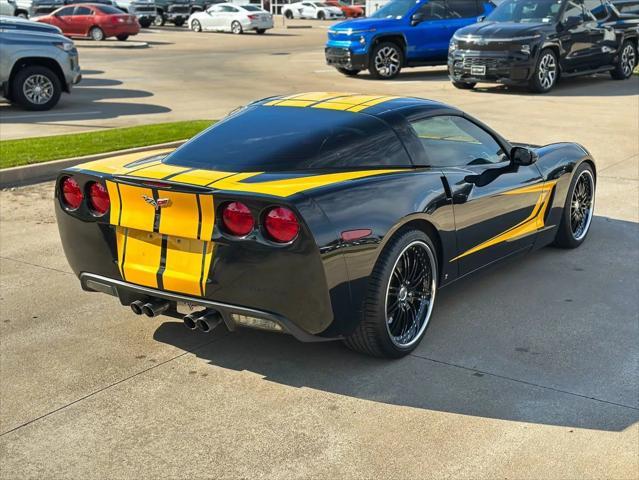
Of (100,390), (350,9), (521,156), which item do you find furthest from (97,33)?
(100,390)

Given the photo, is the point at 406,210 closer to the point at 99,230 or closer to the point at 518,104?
the point at 99,230

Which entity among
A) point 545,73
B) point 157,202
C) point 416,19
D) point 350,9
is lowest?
point 350,9

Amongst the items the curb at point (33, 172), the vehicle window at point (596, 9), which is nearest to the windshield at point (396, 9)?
the vehicle window at point (596, 9)

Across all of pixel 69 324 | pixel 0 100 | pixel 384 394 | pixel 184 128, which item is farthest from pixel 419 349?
pixel 0 100

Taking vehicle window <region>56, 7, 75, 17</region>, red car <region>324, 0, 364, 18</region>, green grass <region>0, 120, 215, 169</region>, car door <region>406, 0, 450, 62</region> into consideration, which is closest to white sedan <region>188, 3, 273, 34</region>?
vehicle window <region>56, 7, 75, 17</region>

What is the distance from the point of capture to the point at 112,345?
539cm

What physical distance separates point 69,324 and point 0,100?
12504 mm

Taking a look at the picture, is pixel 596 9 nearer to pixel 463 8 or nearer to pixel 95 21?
pixel 463 8

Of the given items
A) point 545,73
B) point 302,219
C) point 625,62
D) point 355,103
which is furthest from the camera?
point 625,62

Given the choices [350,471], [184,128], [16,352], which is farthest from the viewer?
[184,128]

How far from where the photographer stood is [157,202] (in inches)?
186

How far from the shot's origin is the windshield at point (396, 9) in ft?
69.2

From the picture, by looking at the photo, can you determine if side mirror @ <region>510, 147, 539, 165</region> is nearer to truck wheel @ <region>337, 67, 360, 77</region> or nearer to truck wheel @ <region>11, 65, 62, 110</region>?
truck wheel @ <region>11, 65, 62, 110</region>

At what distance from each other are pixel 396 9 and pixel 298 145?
55.7ft
